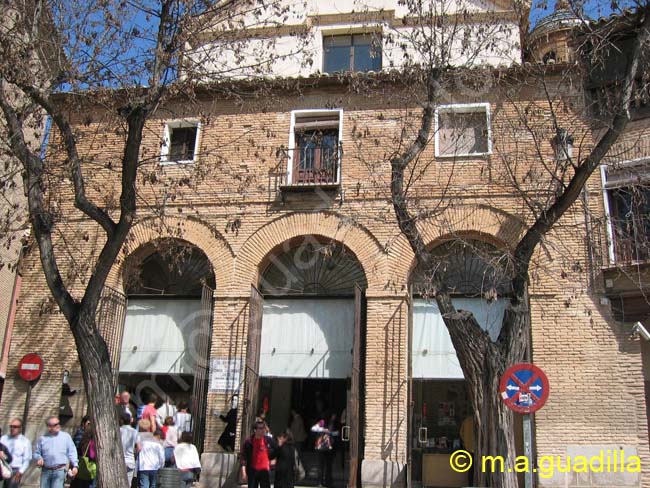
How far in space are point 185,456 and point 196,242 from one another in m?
5.14

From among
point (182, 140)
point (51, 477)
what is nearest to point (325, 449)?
point (51, 477)

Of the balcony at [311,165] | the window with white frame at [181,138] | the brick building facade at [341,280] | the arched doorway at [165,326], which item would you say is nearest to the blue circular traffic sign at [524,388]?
the brick building facade at [341,280]

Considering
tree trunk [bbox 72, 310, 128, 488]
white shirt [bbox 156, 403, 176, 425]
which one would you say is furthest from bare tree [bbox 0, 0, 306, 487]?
white shirt [bbox 156, 403, 176, 425]

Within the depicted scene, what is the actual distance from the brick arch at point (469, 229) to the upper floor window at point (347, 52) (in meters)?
4.63

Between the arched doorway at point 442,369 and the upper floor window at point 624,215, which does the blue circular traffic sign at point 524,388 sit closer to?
the arched doorway at point 442,369

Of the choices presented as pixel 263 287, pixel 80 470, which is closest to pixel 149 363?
pixel 263 287

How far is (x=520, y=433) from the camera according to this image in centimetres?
1309

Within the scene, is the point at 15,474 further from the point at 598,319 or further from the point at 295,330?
the point at 598,319

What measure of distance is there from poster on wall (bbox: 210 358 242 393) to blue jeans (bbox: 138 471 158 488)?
343cm

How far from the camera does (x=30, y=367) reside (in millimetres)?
14680

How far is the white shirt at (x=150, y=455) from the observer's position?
1064cm

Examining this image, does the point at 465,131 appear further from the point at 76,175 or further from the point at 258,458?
the point at 76,175

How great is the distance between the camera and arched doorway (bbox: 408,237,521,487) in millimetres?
13617

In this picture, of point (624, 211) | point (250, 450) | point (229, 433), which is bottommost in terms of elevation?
point (250, 450)
